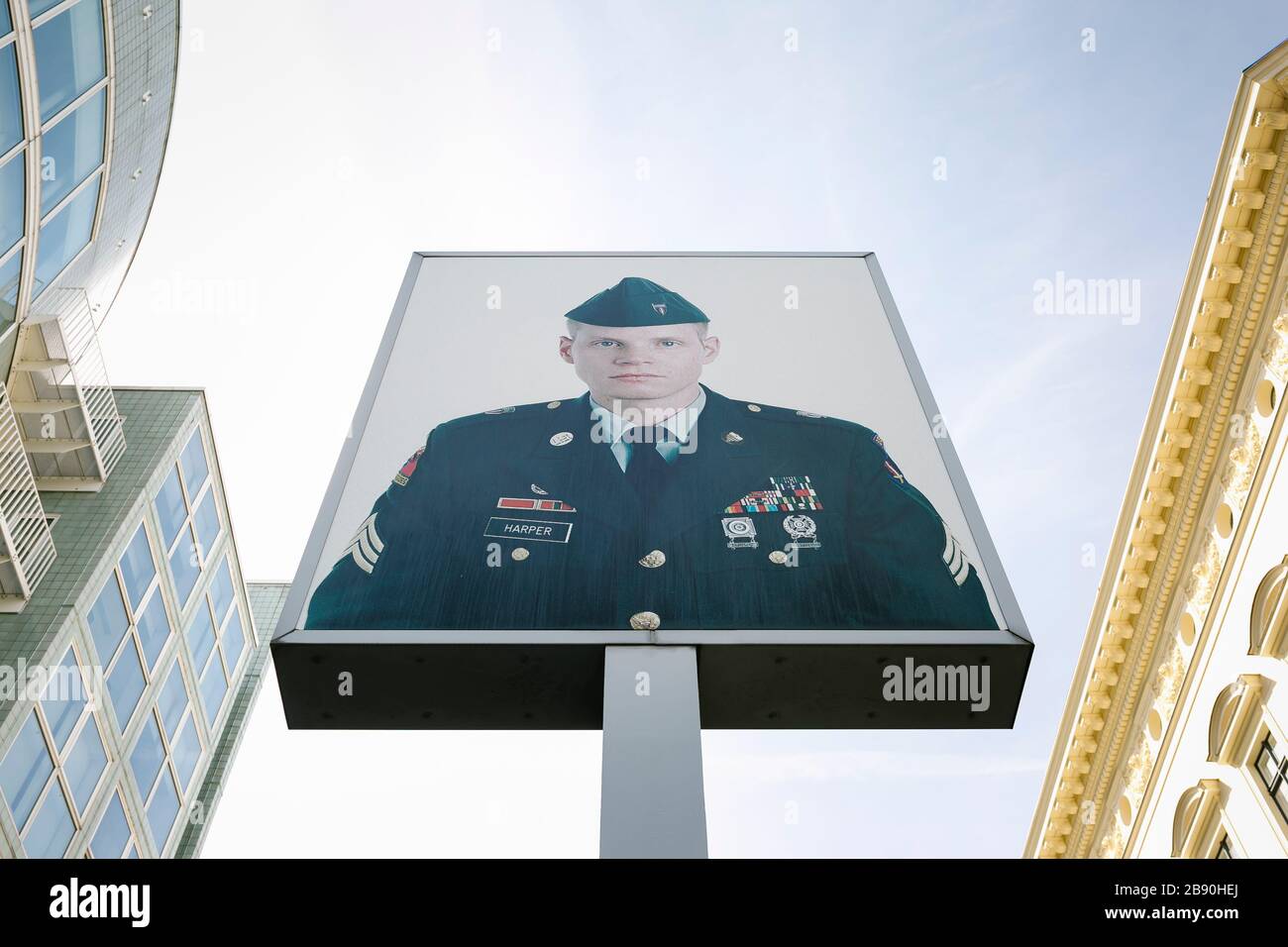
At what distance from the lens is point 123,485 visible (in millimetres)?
18781

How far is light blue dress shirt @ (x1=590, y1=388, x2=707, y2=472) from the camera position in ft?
24.2

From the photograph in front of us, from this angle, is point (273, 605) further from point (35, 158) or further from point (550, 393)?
point (550, 393)

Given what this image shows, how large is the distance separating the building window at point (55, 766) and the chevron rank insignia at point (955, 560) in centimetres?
1393

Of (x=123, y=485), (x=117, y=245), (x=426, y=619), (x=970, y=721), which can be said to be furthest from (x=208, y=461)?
(x=970, y=721)

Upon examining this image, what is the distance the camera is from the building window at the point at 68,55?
14336 millimetres

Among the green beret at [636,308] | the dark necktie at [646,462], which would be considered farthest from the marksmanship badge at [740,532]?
the green beret at [636,308]

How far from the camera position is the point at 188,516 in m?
20.9

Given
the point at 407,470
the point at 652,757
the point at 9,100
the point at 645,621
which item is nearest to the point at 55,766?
the point at 9,100

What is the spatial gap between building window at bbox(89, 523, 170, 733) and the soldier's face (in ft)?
41.1

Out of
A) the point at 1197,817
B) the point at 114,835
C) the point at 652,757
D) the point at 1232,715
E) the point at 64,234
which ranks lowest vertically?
the point at 114,835

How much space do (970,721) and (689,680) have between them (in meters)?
1.90

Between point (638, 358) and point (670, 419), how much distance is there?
2.63ft

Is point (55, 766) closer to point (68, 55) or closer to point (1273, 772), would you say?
point (68, 55)

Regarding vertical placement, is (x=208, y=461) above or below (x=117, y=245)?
below
